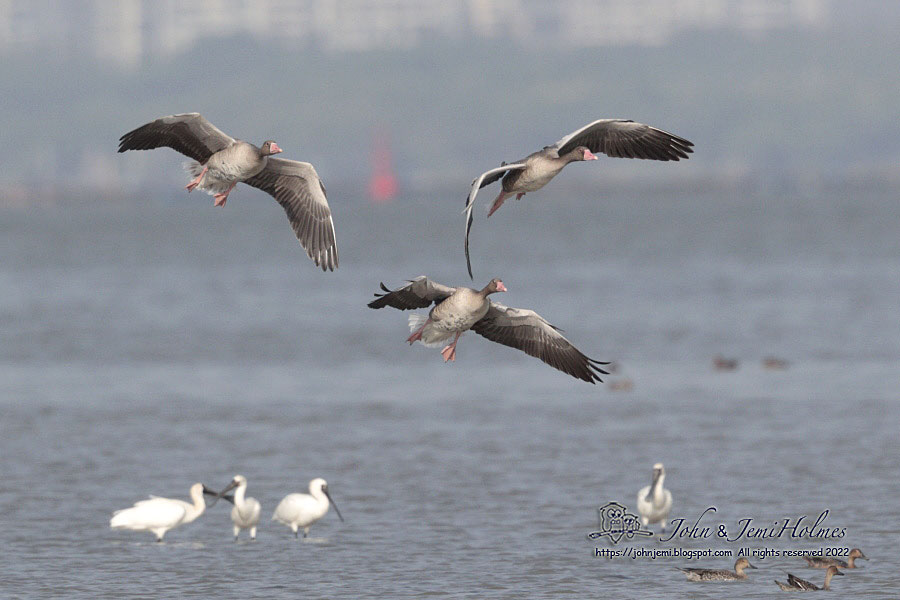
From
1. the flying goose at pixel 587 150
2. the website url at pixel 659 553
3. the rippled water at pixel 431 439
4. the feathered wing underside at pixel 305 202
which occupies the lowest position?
the rippled water at pixel 431 439

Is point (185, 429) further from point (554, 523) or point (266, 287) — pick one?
point (266, 287)

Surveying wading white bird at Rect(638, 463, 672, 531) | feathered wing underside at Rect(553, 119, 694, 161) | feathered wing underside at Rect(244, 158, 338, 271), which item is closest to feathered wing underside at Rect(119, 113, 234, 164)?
feathered wing underside at Rect(244, 158, 338, 271)

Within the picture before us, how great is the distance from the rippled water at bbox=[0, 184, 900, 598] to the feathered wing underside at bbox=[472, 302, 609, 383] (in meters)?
5.02

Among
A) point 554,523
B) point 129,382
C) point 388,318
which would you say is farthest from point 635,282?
point 554,523

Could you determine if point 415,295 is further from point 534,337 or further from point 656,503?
point 656,503

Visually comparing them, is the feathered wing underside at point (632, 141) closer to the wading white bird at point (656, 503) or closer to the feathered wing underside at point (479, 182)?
the feathered wing underside at point (479, 182)

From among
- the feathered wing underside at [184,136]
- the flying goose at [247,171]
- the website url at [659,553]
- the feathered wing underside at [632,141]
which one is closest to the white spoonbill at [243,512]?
the website url at [659,553]

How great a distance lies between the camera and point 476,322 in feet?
57.5

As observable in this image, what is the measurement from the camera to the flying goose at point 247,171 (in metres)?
16.8

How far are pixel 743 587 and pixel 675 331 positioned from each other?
38416 millimetres

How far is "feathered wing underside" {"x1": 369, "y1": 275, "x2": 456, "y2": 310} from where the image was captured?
16609mm

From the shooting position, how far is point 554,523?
85.4ft

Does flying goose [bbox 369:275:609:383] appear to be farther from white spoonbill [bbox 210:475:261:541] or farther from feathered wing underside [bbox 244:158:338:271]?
white spoonbill [bbox 210:475:261:541]

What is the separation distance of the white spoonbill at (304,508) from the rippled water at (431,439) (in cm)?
45
